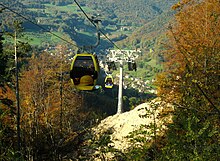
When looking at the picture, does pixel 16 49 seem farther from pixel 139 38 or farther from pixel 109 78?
pixel 139 38

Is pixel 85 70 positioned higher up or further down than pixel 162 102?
higher up

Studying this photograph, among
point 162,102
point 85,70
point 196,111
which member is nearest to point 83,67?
point 85,70

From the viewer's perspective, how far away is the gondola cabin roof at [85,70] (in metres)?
9.16

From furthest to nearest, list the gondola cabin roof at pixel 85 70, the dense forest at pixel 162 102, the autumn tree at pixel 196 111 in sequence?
the gondola cabin roof at pixel 85 70
the dense forest at pixel 162 102
the autumn tree at pixel 196 111

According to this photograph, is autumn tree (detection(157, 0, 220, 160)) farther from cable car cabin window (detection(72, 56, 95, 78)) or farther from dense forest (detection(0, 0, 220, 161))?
cable car cabin window (detection(72, 56, 95, 78))

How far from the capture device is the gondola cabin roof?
9164 millimetres

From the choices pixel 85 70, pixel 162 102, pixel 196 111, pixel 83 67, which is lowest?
pixel 162 102

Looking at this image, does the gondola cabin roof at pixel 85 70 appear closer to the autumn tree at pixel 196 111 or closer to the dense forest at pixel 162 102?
the dense forest at pixel 162 102

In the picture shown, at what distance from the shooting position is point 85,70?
9.30 metres

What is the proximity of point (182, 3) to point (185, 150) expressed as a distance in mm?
10501

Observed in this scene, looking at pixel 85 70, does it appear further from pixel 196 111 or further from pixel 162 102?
pixel 196 111

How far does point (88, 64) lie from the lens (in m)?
9.17

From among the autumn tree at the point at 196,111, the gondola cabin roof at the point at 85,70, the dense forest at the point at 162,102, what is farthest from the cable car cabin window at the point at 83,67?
the autumn tree at the point at 196,111

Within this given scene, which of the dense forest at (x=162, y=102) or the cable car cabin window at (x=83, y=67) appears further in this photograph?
the cable car cabin window at (x=83, y=67)
